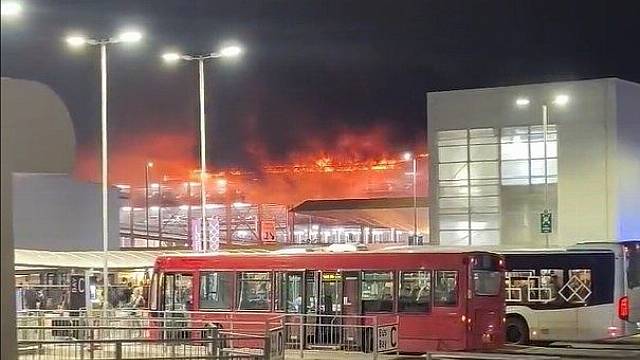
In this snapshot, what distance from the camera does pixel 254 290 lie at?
25625 mm

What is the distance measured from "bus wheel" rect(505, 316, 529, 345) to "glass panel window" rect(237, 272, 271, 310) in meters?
7.00

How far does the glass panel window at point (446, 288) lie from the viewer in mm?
23141

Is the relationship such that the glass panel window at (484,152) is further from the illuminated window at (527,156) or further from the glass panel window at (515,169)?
the glass panel window at (515,169)

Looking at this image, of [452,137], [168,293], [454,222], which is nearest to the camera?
[168,293]

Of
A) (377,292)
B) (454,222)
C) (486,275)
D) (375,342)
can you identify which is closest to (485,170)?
(454,222)

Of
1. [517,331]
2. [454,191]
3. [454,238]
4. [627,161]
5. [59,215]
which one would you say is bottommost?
[517,331]

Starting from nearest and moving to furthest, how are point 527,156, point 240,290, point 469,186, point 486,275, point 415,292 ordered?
point 415,292 < point 486,275 < point 240,290 < point 527,156 < point 469,186

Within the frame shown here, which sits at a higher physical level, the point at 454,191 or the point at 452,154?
the point at 452,154

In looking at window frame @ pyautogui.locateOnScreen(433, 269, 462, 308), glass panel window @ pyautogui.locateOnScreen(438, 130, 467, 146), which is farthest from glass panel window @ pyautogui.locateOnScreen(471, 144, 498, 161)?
window frame @ pyautogui.locateOnScreen(433, 269, 462, 308)

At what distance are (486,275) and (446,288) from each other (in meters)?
1.20

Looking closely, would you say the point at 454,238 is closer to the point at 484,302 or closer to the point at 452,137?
the point at 452,137

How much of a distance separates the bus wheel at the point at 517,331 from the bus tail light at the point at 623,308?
2522mm

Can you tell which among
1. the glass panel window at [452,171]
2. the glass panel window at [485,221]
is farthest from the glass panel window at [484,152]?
the glass panel window at [485,221]

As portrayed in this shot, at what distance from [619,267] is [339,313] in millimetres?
8257
